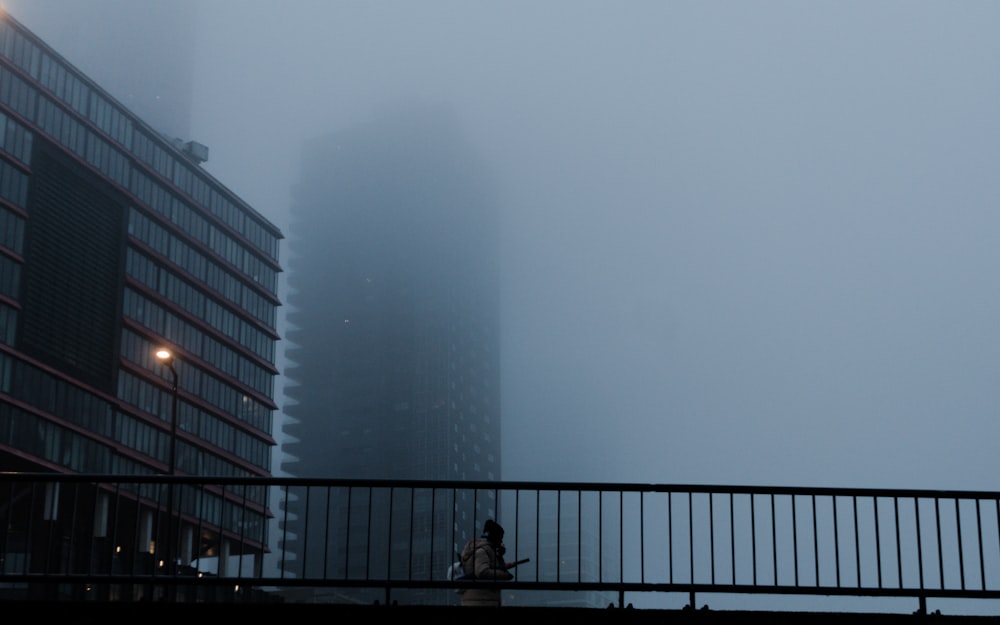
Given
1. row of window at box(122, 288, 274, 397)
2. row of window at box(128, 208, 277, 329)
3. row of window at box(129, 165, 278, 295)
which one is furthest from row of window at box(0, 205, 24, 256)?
row of window at box(128, 208, 277, 329)

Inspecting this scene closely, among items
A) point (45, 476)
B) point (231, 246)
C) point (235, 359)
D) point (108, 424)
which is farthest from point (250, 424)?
point (45, 476)

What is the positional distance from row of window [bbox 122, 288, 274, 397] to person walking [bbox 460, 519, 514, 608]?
331 ft

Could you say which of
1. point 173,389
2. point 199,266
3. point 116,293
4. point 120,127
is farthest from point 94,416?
point 173,389

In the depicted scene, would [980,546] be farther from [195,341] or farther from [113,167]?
[195,341]

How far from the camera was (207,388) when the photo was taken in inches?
4751

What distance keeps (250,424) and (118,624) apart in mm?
118823

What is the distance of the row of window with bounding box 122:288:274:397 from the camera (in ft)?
369

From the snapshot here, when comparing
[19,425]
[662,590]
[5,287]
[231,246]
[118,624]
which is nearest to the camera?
[118,624]

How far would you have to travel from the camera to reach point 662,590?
11.1 metres

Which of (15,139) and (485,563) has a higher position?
(15,139)

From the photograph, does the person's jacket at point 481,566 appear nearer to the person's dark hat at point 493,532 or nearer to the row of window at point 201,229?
the person's dark hat at point 493,532

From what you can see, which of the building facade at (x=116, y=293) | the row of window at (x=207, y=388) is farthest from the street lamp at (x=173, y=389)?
the row of window at (x=207, y=388)

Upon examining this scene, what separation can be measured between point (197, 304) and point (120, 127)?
59.0ft

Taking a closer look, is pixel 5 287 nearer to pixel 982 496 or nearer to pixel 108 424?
pixel 108 424
